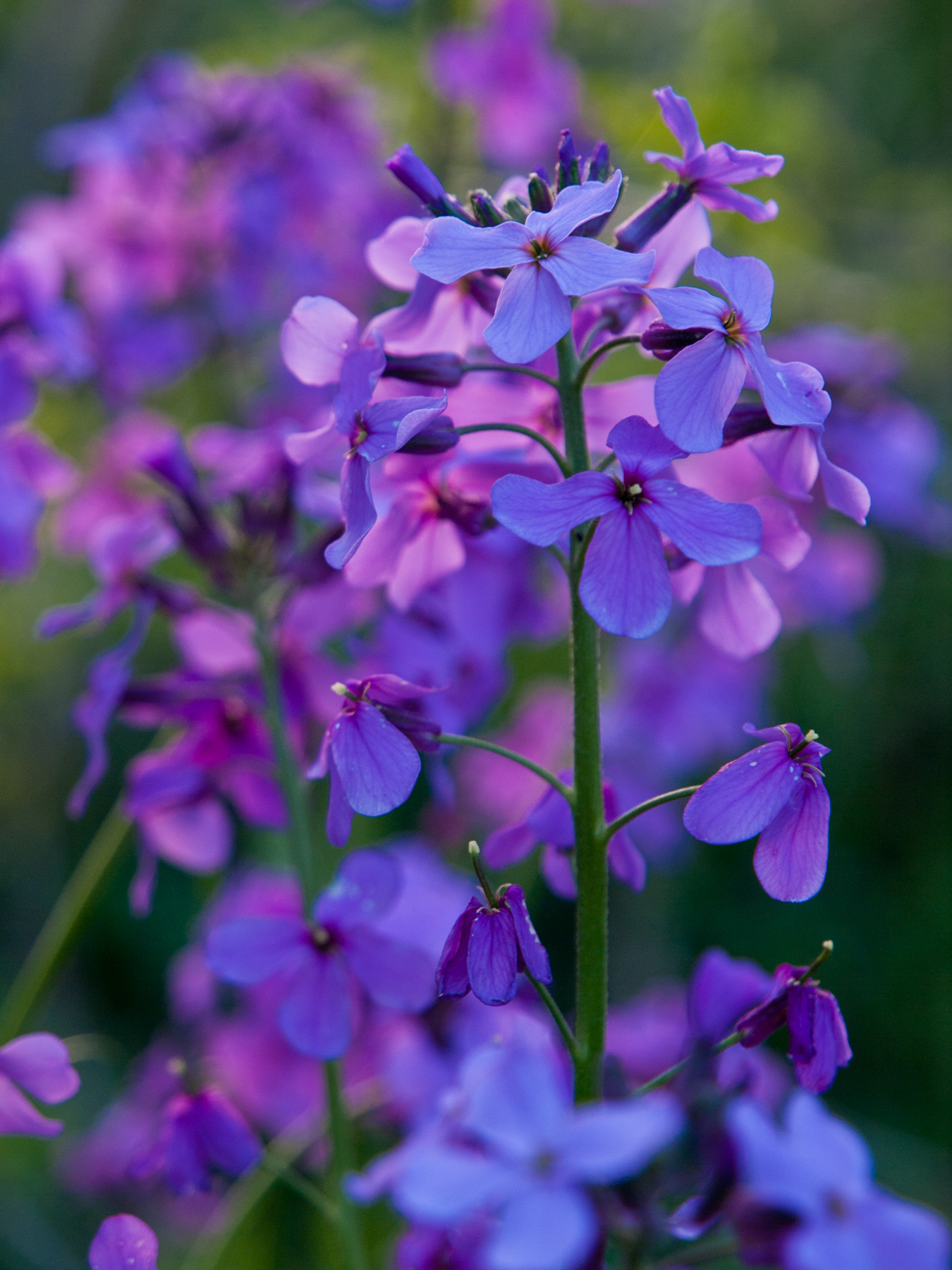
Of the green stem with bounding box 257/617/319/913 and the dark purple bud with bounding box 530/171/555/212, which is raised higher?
the dark purple bud with bounding box 530/171/555/212

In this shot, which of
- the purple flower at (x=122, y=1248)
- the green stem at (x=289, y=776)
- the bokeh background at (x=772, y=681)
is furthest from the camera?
the bokeh background at (x=772, y=681)

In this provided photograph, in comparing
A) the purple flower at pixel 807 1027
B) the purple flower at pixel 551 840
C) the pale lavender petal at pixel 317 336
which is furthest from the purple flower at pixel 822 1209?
the pale lavender petal at pixel 317 336

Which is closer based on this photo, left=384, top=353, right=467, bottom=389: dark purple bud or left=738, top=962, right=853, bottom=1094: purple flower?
left=738, top=962, right=853, bottom=1094: purple flower

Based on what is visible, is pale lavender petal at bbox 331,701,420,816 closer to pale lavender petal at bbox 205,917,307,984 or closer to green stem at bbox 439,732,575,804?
green stem at bbox 439,732,575,804

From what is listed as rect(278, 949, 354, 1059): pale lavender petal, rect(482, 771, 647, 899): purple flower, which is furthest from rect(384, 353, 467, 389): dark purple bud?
rect(278, 949, 354, 1059): pale lavender petal

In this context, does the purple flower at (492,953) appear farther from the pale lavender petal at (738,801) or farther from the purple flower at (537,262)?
the purple flower at (537,262)

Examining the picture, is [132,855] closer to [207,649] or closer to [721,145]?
[207,649]

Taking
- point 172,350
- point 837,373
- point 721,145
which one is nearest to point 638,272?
point 721,145
